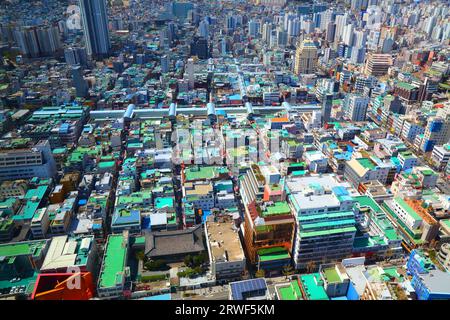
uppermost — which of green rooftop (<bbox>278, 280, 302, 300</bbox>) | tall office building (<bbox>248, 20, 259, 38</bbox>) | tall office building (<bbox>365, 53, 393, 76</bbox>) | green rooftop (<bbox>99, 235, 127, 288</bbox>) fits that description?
tall office building (<bbox>248, 20, 259, 38</bbox>)

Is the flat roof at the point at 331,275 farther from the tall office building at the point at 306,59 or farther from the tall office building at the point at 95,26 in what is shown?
the tall office building at the point at 95,26

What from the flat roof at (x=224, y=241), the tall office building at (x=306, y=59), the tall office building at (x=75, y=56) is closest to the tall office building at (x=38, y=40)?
A: the tall office building at (x=75, y=56)

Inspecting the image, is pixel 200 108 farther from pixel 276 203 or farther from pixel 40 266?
pixel 40 266

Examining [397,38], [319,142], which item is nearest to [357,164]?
[319,142]

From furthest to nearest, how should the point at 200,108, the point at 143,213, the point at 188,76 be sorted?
1. the point at 188,76
2. the point at 200,108
3. the point at 143,213

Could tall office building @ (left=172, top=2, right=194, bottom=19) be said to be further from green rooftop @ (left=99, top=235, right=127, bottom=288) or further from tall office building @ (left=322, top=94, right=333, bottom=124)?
green rooftop @ (left=99, top=235, right=127, bottom=288)

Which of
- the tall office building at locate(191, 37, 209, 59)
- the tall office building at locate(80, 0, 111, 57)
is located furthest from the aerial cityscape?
the tall office building at locate(191, 37, 209, 59)
